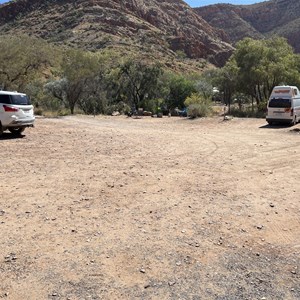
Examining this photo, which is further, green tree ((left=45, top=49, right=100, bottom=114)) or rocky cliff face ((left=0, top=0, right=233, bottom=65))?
rocky cliff face ((left=0, top=0, right=233, bottom=65))

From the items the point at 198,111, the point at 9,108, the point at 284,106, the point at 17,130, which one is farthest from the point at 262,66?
the point at 9,108

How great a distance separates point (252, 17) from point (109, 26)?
9097cm

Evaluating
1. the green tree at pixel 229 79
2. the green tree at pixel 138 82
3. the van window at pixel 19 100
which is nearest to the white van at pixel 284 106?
the green tree at pixel 229 79

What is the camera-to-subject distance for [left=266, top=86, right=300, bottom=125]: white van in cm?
1906

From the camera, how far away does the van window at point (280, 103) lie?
62.5 ft

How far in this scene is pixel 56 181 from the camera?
774 centimetres

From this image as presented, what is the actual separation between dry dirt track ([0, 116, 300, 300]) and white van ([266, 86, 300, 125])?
9.61 metres

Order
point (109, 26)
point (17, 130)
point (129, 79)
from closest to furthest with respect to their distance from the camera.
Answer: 1. point (17, 130)
2. point (129, 79)
3. point (109, 26)

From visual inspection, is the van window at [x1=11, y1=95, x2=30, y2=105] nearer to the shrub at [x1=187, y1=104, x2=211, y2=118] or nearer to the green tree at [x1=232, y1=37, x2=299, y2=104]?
the shrub at [x1=187, y1=104, x2=211, y2=118]

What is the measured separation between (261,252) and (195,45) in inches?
3966

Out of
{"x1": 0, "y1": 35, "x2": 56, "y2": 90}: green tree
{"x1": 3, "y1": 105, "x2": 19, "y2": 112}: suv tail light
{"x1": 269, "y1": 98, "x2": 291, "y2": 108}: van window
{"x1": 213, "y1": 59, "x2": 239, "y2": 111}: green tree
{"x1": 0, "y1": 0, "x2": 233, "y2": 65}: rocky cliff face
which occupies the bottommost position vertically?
{"x1": 269, "y1": 98, "x2": 291, "y2": 108}: van window

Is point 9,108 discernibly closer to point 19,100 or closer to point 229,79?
point 19,100

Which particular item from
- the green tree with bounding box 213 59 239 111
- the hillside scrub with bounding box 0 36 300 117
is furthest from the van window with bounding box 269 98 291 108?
the green tree with bounding box 213 59 239 111

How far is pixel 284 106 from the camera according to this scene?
62.8ft
